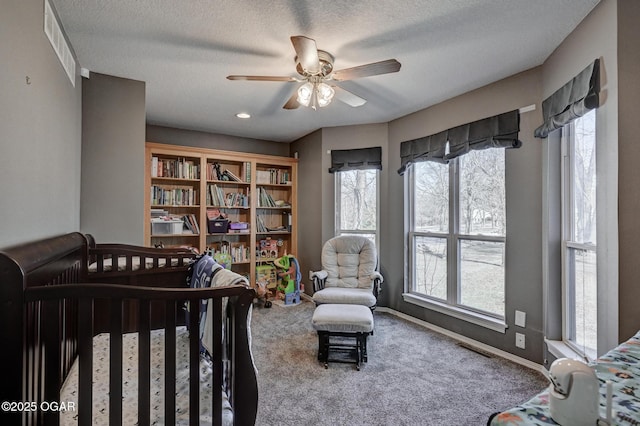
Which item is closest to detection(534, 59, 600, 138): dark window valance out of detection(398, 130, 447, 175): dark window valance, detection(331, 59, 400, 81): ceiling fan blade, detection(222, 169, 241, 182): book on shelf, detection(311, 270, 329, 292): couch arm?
detection(398, 130, 447, 175): dark window valance

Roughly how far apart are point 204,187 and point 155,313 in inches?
90.6

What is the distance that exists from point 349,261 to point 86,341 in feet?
9.19

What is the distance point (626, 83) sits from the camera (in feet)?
5.23

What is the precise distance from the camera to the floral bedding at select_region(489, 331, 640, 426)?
690 millimetres

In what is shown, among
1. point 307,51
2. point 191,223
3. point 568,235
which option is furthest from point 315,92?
point 191,223

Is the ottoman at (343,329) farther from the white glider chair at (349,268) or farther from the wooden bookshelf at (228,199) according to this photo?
the wooden bookshelf at (228,199)

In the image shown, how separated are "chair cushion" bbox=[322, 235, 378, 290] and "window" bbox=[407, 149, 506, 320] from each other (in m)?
0.56

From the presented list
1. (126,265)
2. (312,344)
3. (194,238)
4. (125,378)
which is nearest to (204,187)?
(194,238)

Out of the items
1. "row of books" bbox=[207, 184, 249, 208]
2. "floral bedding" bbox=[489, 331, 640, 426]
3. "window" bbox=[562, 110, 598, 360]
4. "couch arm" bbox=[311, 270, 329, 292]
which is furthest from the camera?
"row of books" bbox=[207, 184, 249, 208]

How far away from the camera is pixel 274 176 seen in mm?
4727

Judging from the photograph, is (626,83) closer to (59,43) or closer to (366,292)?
(366,292)

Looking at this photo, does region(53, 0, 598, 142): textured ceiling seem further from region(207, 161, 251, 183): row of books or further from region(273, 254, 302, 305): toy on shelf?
region(273, 254, 302, 305): toy on shelf

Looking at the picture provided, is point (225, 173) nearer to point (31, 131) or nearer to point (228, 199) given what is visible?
point (228, 199)

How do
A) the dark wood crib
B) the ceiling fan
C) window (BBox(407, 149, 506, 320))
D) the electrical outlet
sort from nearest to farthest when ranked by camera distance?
the dark wood crib, the ceiling fan, the electrical outlet, window (BBox(407, 149, 506, 320))
